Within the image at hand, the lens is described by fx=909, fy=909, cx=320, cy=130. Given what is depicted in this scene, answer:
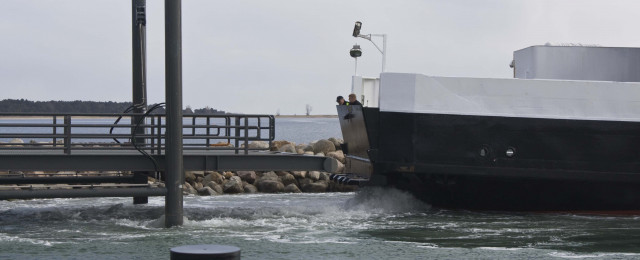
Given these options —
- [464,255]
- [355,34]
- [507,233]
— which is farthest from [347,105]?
[464,255]

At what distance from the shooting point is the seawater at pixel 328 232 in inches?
492

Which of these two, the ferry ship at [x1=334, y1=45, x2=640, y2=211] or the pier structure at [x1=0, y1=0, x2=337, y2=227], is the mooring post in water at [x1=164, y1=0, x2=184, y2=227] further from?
the ferry ship at [x1=334, y1=45, x2=640, y2=211]

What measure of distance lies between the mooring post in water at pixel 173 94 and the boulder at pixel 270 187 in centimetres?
→ 1067

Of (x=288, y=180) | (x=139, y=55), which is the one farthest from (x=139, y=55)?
(x=288, y=180)

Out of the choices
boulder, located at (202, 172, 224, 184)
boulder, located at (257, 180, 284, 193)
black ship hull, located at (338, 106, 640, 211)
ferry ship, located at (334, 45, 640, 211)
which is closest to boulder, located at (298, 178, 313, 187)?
boulder, located at (257, 180, 284, 193)

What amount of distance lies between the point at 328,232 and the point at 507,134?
4.43m

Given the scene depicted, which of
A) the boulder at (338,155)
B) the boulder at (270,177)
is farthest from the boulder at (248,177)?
the boulder at (338,155)

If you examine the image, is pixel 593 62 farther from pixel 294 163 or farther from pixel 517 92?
pixel 294 163

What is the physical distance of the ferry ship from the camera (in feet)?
55.6

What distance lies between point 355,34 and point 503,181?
4360 millimetres

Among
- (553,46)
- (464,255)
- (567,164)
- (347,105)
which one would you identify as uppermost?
(553,46)

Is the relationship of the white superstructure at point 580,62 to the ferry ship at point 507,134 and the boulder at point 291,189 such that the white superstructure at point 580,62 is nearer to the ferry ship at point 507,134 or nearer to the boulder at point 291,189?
the ferry ship at point 507,134

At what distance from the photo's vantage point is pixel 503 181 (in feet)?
56.6

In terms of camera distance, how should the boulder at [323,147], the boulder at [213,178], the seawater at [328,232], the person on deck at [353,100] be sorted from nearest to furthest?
the seawater at [328,232], the person on deck at [353,100], the boulder at [213,178], the boulder at [323,147]
